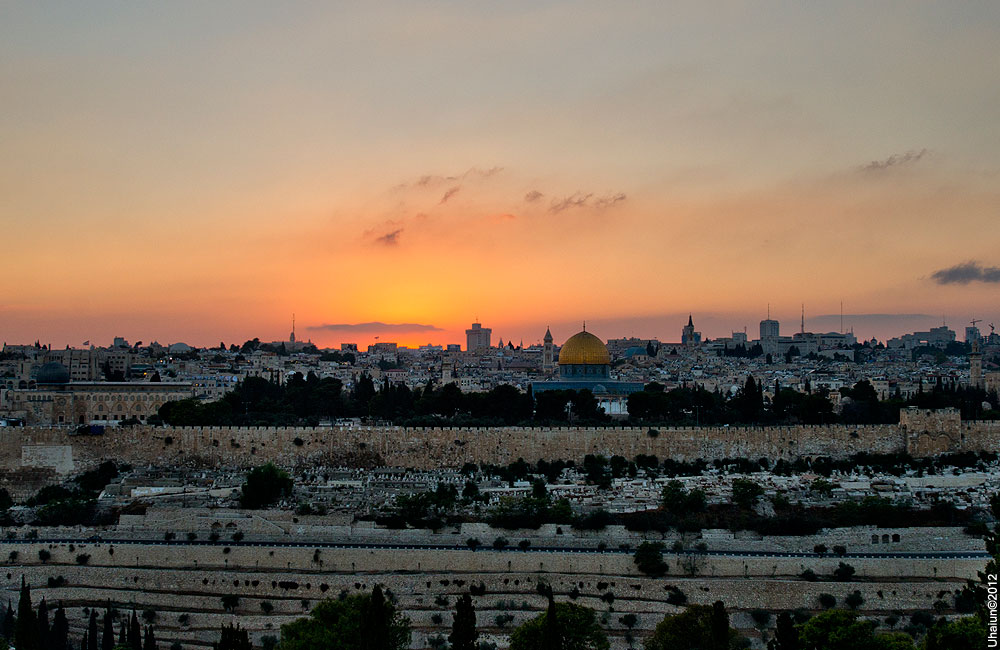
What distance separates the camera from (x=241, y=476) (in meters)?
29.8

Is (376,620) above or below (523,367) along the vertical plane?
below

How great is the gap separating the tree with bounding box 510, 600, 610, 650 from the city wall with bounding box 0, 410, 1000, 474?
12130 millimetres

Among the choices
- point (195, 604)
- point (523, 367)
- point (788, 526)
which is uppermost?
point (523, 367)

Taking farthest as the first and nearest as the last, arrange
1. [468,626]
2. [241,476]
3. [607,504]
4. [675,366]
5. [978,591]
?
[675,366] < [241,476] < [607,504] < [468,626] < [978,591]

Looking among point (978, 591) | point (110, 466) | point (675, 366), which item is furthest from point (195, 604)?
point (675, 366)

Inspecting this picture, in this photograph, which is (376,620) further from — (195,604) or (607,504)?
(607,504)

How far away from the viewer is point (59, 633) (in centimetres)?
1992

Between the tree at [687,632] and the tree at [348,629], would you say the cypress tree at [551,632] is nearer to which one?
the tree at [687,632]

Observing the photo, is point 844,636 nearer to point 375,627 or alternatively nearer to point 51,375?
point 375,627

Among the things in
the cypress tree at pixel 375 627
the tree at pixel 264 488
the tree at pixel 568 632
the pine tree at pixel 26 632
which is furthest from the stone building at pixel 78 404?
the tree at pixel 568 632

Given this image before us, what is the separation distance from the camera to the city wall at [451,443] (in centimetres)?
3103

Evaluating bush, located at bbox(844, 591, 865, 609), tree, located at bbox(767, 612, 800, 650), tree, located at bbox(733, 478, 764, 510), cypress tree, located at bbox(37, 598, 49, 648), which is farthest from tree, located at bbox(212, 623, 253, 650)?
tree, located at bbox(733, 478, 764, 510)

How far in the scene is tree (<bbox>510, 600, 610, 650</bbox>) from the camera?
1812 centimetres

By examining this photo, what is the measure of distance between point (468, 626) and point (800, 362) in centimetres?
7534
